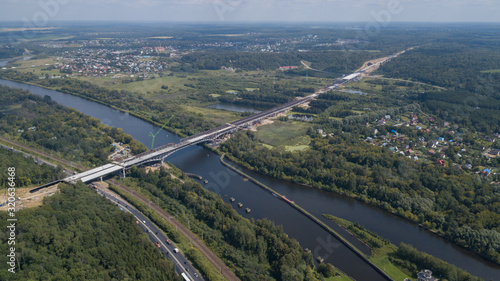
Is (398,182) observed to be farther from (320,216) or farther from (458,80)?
(458,80)

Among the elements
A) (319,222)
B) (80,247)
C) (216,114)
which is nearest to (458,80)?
(216,114)

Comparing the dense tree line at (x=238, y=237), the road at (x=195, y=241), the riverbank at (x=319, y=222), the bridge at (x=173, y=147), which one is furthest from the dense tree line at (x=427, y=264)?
the bridge at (x=173, y=147)

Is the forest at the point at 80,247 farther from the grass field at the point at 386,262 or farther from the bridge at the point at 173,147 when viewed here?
the grass field at the point at 386,262

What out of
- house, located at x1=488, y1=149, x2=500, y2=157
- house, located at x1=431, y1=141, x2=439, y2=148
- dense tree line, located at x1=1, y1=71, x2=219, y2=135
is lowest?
house, located at x1=488, y1=149, x2=500, y2=157

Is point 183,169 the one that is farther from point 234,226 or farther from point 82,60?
point 82,60

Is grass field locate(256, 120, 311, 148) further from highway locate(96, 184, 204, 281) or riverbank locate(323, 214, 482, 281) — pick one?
highway locate(96, 184, 204, 281)

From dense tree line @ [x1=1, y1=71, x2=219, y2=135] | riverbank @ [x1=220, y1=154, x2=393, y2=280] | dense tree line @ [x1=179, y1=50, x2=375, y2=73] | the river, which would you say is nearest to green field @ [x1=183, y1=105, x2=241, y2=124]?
dense tree line @ [x1=1, y1=71, x2=219, y2=135]

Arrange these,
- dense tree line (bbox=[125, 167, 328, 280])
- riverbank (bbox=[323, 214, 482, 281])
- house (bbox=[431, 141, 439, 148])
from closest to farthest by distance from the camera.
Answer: riverbank (bbox=[323, 214, 482, 281]) < dense tree line (bbox=[125, 167, 328, 280]) < house (bbox=[431, 141, 439, 148])
